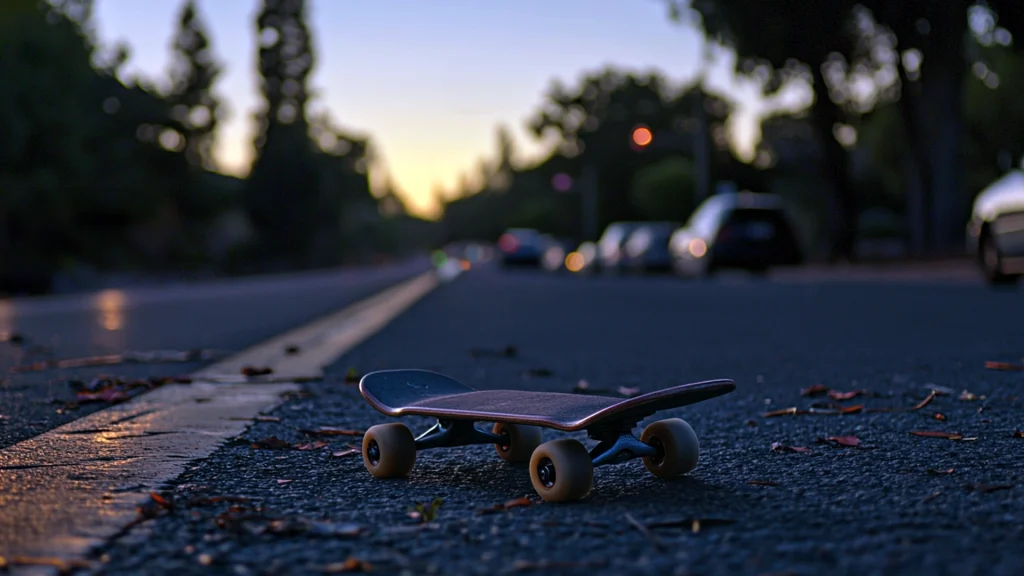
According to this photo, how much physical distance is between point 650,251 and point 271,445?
2860cm

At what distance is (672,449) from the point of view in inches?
132

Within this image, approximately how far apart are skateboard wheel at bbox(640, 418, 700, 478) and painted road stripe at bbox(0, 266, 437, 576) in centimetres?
131

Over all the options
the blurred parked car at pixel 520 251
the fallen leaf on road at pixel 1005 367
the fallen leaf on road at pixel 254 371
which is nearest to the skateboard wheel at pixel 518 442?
the fallen leaf on road at pixel 254 371

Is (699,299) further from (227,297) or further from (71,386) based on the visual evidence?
(71,386)

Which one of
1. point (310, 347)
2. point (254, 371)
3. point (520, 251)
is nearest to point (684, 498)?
point (254, 371)

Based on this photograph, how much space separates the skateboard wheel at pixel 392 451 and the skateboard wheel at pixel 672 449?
2.21 ft

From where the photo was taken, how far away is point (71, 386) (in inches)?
231

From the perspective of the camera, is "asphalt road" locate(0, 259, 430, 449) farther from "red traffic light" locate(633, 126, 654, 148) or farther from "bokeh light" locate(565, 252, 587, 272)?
"bokeh light" locate(565, 252, 587, 272)

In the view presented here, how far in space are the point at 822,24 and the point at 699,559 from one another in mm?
2958

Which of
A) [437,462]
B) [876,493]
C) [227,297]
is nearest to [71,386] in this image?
[437,462]

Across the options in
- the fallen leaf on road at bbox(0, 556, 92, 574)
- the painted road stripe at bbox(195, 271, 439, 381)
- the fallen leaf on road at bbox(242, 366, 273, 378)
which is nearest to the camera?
the fallen leaf on road at bbox(0, 556, 92, 574)

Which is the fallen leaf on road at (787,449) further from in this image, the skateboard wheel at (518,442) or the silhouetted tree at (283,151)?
the silhouetted tree at (283,151)

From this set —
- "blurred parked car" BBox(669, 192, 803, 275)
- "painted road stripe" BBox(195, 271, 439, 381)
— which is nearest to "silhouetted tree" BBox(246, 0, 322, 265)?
"blurred parked car" BBox(669, 192, 803, 275)

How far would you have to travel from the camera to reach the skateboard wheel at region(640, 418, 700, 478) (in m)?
3.35
